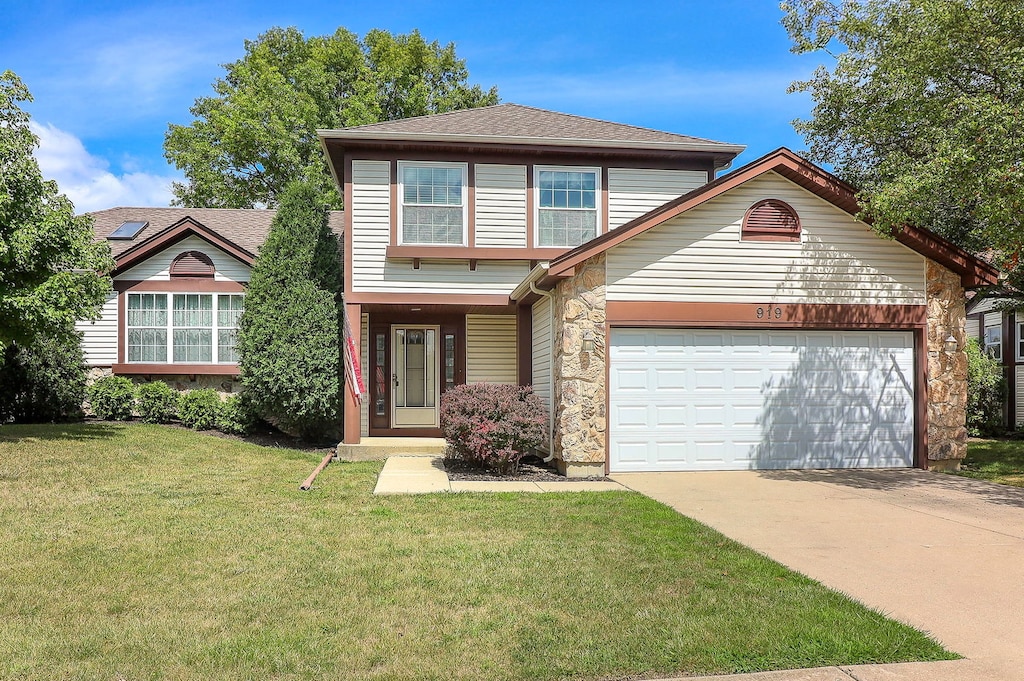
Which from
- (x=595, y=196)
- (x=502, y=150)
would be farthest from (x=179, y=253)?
(x=595, y=196)

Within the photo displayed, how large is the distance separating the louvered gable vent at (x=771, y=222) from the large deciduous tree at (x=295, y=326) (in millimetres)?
7802

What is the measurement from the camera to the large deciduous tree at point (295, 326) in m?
14.4

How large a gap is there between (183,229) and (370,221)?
5746mm

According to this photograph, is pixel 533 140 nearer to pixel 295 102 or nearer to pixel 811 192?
pixel 811 192

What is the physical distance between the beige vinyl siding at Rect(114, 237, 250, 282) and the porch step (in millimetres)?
5718

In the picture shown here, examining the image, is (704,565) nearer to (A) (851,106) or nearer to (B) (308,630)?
(B) (308,630)

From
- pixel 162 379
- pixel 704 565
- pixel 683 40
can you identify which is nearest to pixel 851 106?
pixel 683 40

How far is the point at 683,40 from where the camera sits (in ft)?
47.4

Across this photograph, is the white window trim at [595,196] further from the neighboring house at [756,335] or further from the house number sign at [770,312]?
the house number sign at [770,312]

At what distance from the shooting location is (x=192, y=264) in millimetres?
17562

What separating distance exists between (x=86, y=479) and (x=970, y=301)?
571 inches

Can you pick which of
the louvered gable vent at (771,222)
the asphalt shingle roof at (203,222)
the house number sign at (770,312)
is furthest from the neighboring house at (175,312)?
the house number sign at (770,312)

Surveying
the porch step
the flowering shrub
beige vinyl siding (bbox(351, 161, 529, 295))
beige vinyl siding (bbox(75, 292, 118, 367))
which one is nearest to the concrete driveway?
the flowering shrub

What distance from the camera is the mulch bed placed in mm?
11125
